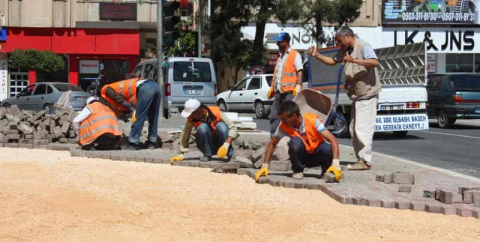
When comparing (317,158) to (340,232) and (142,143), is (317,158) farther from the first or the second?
(142,143)

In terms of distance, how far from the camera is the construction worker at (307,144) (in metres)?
9.80

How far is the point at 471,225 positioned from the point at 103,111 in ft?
27.8

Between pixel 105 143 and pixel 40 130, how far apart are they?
2.74 metres

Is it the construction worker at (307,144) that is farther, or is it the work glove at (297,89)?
the work glove at (297,89)

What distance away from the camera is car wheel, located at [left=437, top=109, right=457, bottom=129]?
2540 cm

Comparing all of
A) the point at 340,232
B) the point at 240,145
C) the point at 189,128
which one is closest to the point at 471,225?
the point at 340,232

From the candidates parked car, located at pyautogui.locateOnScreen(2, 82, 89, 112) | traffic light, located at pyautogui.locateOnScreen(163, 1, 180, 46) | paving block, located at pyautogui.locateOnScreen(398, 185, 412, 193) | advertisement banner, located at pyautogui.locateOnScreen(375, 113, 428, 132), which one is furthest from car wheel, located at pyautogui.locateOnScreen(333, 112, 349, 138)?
parked car, located at pyautogui.locateOnScreen(2, 82, 89, 112)

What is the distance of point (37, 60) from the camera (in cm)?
4638

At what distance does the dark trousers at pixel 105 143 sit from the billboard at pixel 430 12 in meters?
43.5

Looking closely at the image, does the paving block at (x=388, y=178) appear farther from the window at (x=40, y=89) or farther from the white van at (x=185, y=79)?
the window at (x=40, y=89)

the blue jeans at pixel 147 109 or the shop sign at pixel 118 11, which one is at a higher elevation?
the shop sign at pixel 118 11

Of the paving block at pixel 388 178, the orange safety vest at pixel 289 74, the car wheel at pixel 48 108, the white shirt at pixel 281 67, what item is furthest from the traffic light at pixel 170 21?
the paving block at pixel 388 178

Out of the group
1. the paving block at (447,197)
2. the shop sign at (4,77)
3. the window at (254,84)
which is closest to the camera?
the paving block at (447,197)

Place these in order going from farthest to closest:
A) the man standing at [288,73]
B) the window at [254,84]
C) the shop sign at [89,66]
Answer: the shop sign at [89,66] → the window at [254,84] → the man standing at [288,73]
